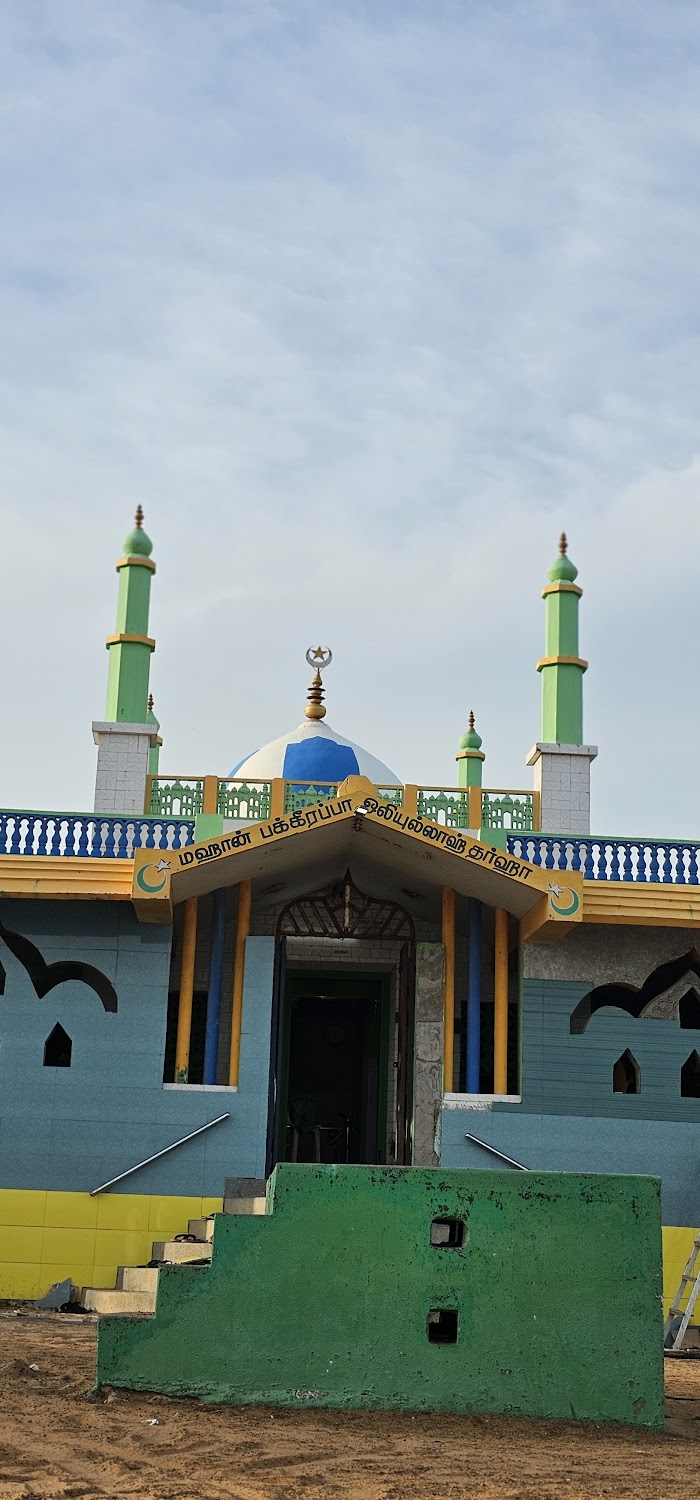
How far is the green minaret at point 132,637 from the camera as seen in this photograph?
776 inches

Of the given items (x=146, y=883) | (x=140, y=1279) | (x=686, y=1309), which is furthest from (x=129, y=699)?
→ (x=686, y=1309)

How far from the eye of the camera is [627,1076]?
1698cm

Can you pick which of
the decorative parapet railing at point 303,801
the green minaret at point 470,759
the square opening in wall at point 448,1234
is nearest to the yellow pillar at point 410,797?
the decorative parapet railing at point 303,801

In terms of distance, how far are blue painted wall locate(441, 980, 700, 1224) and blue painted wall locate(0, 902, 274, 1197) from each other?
211 centimetres

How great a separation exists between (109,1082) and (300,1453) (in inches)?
348

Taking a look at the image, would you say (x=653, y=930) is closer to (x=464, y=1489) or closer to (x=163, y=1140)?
(x=163, y=1140)

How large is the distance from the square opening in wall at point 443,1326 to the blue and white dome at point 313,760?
1124 centimetres

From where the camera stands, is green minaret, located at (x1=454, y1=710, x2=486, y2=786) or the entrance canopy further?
green minaret, located at (x1=454, y1=710, x2=486, y2=786)

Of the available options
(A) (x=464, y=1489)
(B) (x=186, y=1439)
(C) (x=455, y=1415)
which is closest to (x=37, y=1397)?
(B) (x=186, y=1439)

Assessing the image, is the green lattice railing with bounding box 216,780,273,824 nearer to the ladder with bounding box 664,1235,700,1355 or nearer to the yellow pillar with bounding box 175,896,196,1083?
the yellow pillar with bounding box 175,896,196,1083

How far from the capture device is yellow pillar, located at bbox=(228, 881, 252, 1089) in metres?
16.3

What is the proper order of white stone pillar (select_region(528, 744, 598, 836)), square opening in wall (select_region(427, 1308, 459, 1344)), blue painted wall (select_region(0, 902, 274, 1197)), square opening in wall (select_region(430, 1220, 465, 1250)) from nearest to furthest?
square opening in wall (select_region(427, 1308, 459, 1344)) < square opening in wall (select_region(430, 1220, 465, 1250)) < blue painted wall (select_region(0, 902, 274, 1197)) < white stone pillar (select_region(528, 744, 598, 836))

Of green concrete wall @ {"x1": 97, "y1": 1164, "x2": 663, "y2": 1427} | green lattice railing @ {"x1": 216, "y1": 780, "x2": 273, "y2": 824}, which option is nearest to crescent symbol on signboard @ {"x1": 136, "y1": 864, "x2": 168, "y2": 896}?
green lattice railing @ {"x1": 216, "y1": 780, "x2": 273, "y2": 824}

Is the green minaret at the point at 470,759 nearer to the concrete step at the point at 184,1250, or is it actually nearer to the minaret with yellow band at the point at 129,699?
the minaret with yellow band at the point at 129,699
